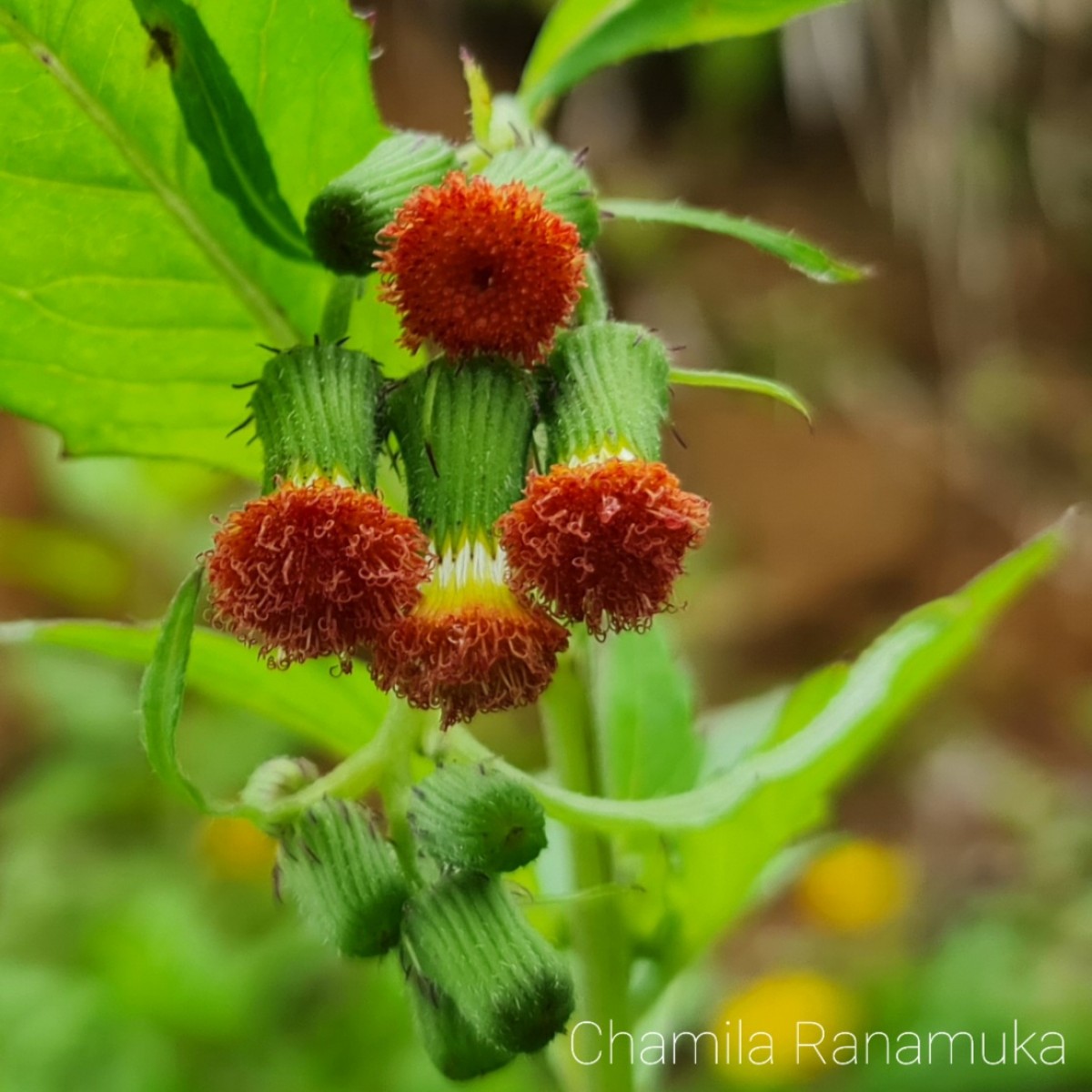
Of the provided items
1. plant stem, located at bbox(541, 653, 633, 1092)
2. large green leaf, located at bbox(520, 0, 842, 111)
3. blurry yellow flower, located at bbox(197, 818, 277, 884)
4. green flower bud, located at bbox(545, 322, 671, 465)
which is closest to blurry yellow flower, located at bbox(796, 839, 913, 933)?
blurry yellow flower, located at bbox(197, 818, 277, 884)

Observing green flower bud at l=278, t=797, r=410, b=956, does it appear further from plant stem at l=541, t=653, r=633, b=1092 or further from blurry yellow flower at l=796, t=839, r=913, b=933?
blurry yellow flower at l=796, t=839, r=913, b=933

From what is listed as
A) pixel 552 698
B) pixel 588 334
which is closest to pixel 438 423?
pixel 588 334

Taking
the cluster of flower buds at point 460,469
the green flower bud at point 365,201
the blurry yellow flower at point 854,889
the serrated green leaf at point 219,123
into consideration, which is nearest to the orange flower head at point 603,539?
the cluster of flower buds at point 460,469

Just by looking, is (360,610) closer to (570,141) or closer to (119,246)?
(119,246)

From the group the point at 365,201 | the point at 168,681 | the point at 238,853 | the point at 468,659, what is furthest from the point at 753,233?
the point at 238,853

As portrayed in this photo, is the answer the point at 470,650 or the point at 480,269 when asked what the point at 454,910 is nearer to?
the point at 470,650

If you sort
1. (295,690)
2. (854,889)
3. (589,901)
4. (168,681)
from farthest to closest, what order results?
(854,889)
(295,690)
(589,901)
(168,681)

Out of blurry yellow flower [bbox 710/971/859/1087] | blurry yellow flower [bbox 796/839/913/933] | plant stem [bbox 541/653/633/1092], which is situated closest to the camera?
plant stem [bbox 541/653/633/1092]
